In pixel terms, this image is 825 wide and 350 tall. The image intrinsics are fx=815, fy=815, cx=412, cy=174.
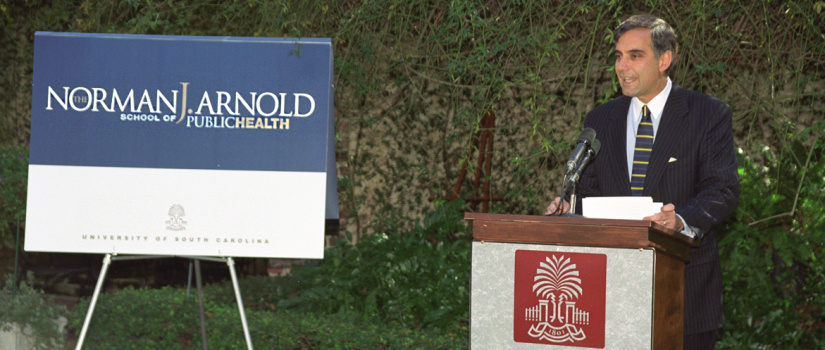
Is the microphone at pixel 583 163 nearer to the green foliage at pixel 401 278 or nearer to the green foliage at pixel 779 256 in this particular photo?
the green foliage at pixel 779 256

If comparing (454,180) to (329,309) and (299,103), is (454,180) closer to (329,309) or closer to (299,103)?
(329,309)

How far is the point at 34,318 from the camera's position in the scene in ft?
16.5

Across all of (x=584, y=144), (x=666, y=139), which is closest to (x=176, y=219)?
(x=584, y=144)

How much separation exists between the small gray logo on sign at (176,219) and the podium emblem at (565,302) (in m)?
1.84

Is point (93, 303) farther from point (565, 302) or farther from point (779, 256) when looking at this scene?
point (779, 256)

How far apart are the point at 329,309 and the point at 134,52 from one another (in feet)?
8.92

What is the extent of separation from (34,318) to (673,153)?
4.13 metres

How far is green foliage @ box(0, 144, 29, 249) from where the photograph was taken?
18.2ft

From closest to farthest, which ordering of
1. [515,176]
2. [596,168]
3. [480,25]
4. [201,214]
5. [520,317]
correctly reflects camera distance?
[520,317], [596,168], [201,214], [480,25], [515,176]

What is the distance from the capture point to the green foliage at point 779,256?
461cm

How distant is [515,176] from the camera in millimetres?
5090

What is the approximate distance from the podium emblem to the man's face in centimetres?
71

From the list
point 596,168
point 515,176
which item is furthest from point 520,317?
point 515,176

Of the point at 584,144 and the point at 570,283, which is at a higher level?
the point at 584,144
